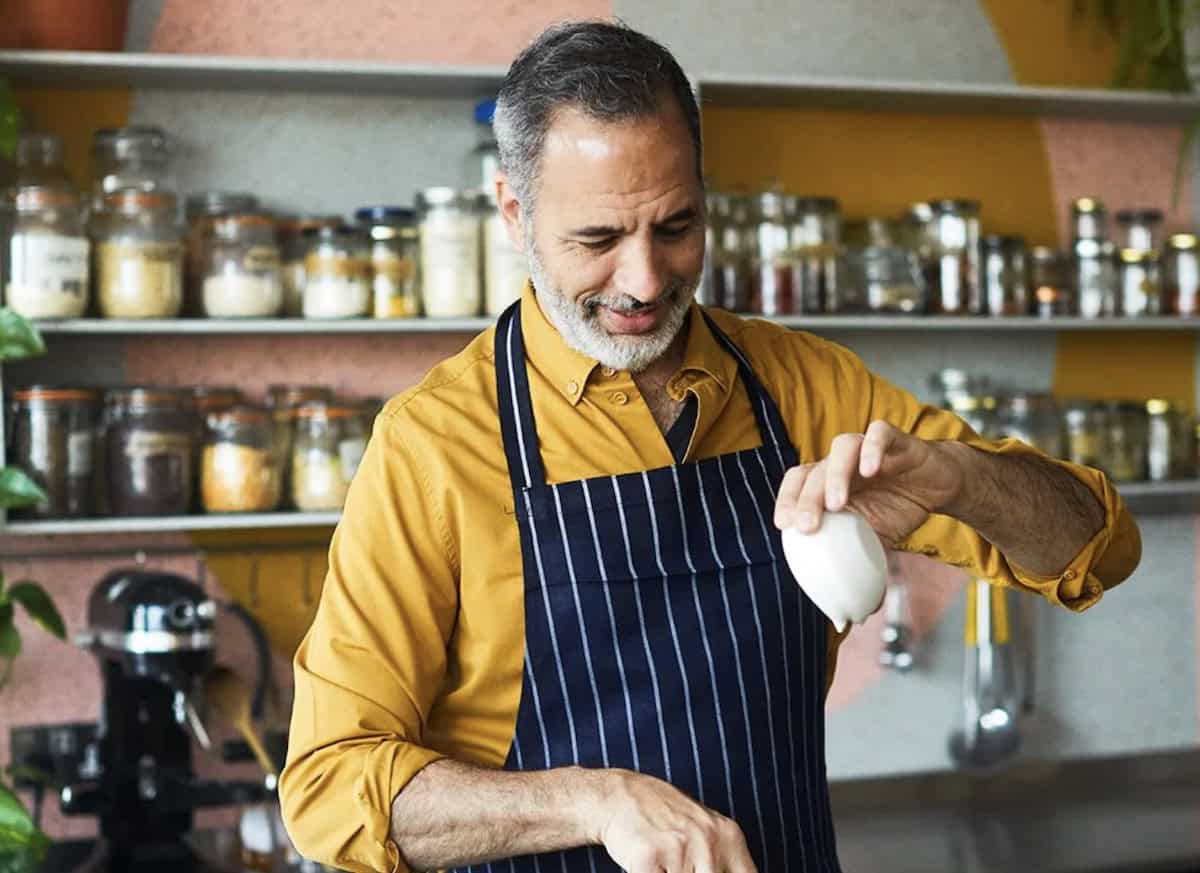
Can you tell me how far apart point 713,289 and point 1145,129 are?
3.86 ft

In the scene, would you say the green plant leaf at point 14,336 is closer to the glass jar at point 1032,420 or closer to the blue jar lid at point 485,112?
the blue jar lid at point 485,112

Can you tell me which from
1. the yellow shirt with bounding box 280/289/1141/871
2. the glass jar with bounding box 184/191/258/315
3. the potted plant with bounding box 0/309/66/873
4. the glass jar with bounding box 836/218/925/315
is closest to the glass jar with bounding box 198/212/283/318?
the glass jar with bounding box 184/191/258/315

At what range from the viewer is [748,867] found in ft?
4.04

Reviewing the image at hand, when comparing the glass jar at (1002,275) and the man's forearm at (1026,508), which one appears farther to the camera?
the glass jar at (1002,275)

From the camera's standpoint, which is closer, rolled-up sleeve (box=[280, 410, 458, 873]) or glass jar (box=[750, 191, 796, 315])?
rolled-up sleeve (box=[280, 410, 458, 873])

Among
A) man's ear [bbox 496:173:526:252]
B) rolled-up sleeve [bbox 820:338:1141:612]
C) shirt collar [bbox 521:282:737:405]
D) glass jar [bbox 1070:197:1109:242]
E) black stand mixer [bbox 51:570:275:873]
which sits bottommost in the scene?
black stand mixer [bbox 51:570:275:873]

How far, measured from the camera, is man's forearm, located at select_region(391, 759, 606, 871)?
4.30ft

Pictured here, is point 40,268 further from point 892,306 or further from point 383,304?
point 892,306

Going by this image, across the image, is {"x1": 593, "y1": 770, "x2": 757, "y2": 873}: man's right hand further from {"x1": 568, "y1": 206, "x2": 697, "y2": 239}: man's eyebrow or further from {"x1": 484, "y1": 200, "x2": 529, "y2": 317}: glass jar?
{"x1": 484, "y1": 200, "x2": 529, "y2": 317}: glass jar

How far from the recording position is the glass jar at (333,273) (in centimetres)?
268

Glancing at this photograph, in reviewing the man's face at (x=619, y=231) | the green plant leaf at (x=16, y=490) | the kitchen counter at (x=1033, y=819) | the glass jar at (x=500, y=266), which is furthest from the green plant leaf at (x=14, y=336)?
the kitchen counter at (x=1033, y=819)

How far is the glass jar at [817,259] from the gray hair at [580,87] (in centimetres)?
147

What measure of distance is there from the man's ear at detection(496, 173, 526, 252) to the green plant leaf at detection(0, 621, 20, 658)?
4.33ft

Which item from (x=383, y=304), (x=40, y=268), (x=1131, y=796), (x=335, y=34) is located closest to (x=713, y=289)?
(x=383, y=304)
